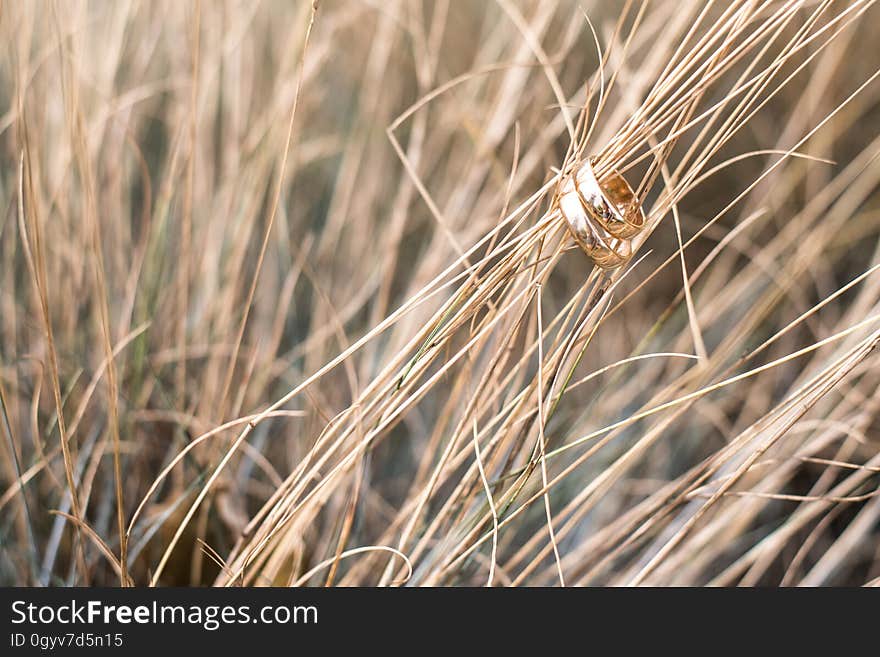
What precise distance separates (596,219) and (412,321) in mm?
329

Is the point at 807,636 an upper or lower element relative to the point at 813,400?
lower

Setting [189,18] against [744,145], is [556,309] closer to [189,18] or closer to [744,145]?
[744,145]

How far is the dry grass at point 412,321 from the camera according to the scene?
47 cm

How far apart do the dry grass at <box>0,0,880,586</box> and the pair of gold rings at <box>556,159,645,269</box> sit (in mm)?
22

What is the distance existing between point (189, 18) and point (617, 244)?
50cm

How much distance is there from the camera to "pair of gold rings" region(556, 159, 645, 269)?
0.40 m

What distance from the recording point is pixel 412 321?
0.71m

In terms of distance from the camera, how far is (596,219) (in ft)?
1.30

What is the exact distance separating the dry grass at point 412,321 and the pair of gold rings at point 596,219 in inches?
0.9

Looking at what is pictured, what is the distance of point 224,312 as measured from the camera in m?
0.66

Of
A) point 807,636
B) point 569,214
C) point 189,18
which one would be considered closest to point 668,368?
point 807,636

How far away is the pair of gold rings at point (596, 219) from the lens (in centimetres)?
40

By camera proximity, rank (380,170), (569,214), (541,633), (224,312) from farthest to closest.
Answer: (380,170) < (224,312) < (541,633) < (569,214)

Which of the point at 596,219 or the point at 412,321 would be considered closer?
the point at 596,219
